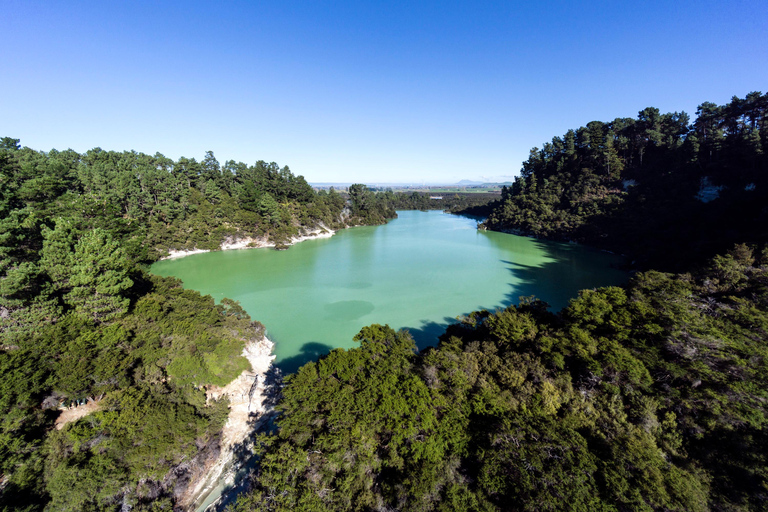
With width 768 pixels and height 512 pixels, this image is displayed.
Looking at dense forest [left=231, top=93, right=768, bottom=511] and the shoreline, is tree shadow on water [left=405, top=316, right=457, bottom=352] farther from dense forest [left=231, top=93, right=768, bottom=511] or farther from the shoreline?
the shoreline

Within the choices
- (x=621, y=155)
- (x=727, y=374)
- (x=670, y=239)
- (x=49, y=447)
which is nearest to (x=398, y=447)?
(x=49, y=447)

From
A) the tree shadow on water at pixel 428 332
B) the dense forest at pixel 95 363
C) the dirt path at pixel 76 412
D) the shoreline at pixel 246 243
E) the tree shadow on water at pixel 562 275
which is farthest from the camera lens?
the shoreline at pixel 246 243

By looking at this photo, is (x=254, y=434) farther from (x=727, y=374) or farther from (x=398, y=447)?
(x=727, y=374)

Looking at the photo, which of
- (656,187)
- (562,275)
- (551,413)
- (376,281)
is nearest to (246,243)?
(376,281)

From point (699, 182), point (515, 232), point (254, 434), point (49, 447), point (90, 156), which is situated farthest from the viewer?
point (515, 232)

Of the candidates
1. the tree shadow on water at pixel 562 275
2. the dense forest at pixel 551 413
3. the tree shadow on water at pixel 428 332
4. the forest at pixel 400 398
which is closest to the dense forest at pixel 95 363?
the forest at pixel 400 398

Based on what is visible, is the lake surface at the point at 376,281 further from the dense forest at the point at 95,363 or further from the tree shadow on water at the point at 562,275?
the dense forest at the point at 95,363
